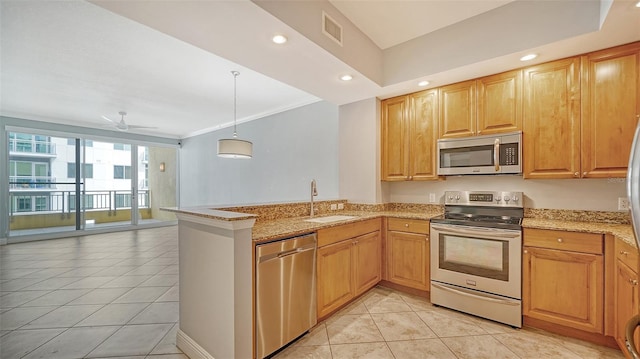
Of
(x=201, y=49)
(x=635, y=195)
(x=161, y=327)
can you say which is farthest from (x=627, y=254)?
(x=201, y=49)

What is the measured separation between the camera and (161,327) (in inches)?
90.4

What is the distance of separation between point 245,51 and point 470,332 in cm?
303

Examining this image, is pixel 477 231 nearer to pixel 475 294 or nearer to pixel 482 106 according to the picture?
pixel 475 294

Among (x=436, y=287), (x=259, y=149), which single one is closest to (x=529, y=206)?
(x=436, y=287)

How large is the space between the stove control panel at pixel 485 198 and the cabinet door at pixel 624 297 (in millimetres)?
939

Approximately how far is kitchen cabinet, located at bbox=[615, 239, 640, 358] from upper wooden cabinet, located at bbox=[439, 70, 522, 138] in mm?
Answer: 1288

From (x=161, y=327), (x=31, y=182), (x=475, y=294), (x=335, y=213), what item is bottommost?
(x=161, y=327)

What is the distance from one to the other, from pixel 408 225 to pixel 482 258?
0.75 metres

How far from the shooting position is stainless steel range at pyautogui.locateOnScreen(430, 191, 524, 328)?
7.47 ft

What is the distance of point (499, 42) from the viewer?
92.0 inches

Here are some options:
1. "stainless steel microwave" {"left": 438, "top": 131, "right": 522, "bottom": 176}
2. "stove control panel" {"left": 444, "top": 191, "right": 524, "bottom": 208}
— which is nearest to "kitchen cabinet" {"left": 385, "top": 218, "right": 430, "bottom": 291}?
"stove control panel" {"left": 444, "top": 191, "right": 524, "bottom": 208}

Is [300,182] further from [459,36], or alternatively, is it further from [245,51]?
[459,36]

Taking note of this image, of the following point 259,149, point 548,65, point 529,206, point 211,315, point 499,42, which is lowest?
point 211,315

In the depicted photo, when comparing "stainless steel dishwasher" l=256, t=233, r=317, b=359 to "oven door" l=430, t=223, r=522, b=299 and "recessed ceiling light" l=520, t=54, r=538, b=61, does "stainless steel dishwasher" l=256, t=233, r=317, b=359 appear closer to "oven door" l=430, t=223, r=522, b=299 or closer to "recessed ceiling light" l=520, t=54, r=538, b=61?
"oven door" l=430, t=223, r=522, b=299
